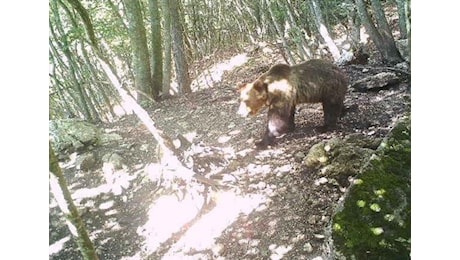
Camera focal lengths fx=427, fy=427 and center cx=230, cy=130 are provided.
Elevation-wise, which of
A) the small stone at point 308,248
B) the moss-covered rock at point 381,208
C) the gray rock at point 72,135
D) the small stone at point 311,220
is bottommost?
the small stone at point 308,248

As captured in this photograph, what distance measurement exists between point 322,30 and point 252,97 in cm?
71

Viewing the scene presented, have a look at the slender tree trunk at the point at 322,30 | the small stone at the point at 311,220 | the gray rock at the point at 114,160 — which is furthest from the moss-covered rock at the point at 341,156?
the gray rock at the point at 114,160

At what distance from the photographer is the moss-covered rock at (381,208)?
203cm

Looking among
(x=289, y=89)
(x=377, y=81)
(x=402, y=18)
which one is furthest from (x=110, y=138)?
(x=402, y=18)

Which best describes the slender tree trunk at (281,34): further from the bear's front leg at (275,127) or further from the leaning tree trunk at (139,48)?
the leaning tree trunk at (139,48)

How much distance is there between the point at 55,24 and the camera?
9.86 feet

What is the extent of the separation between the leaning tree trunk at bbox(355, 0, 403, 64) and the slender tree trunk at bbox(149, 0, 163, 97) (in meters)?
1.61

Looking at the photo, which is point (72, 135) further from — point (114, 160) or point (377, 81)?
point (377, 81)

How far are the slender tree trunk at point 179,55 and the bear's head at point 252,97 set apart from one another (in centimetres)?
51

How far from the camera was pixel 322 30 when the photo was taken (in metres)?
3.06
